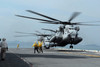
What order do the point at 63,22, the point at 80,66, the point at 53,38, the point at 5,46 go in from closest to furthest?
the point at 80,66 → the point at 5,46 → the point at 63,22 → the point at 53,38

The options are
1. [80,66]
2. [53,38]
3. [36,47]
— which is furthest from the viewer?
[53,38]

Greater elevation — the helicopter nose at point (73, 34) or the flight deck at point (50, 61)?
the helicopter nose at point (73, 34)

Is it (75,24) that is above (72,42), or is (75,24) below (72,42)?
above

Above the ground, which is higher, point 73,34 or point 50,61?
point 73,34

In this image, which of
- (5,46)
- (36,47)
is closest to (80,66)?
(5,46)

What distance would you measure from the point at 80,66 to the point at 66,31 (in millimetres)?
25587

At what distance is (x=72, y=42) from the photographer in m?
36.2

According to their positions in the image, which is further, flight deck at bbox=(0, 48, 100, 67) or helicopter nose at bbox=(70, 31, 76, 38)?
helicopter nose at bbox=(70, 31, 76, 38)

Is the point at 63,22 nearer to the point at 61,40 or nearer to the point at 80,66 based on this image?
the point at 61,40

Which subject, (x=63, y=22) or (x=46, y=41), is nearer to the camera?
(x=63, y=22)

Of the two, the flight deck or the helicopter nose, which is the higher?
the helicopter nose

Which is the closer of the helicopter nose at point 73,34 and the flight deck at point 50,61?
the flight deck at point 50,61

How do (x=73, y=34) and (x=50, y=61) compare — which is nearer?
(x=50, y=61)

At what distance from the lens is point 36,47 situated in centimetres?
3011
